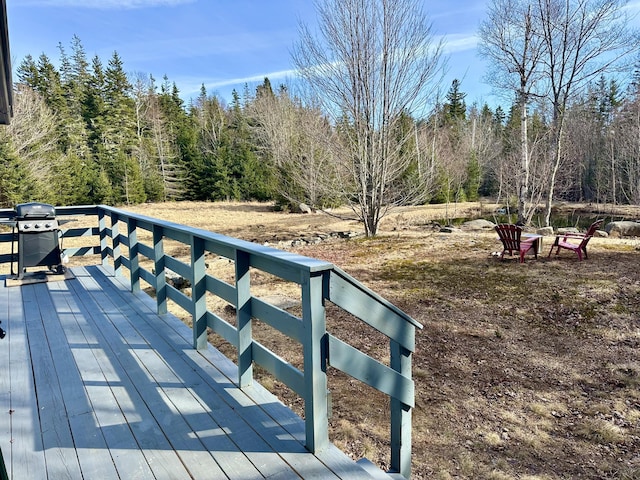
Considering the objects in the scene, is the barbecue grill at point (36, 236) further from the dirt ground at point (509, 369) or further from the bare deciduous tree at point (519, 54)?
the bare deciduous tree at point (519, 54)

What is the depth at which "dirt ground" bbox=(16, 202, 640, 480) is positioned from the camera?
2.72 m

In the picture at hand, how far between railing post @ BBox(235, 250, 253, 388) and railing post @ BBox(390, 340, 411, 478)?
851mm

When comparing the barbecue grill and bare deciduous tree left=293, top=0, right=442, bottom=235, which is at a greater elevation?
bare deciduous tree left=293, top=0, right=442, bottom=235

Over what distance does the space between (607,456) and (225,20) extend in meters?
12.2

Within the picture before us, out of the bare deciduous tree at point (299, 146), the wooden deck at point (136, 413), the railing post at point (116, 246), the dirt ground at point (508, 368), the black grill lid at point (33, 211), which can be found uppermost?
the bare deciduous tree at point (299, 146)

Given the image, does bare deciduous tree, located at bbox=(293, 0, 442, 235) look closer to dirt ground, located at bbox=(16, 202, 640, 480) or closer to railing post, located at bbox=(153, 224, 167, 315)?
dirt ground, located at bbox=(16, 202, 640, 480)

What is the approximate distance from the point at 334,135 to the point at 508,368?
25.3 feet

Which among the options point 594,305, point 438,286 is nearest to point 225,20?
point 438,286

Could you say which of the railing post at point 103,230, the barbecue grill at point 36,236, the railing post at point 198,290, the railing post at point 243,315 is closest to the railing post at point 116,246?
the railing post at point 103,230

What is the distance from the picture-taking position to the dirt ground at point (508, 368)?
8.93ft

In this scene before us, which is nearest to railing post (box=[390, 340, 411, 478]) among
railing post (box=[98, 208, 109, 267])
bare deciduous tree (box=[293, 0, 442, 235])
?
railing post (box=[98, 208, 109, 267])

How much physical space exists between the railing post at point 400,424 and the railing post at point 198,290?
1482 mm

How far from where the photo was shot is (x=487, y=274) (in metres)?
6.92

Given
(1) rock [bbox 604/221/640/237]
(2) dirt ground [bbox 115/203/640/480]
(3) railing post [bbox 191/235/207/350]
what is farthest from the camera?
(1) rock [bbox 604/221/640/237]
